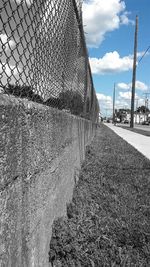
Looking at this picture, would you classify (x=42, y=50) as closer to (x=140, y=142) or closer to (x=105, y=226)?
(x=105, y=226)

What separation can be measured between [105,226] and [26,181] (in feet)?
5.82

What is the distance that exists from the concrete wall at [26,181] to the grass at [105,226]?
0.28 m

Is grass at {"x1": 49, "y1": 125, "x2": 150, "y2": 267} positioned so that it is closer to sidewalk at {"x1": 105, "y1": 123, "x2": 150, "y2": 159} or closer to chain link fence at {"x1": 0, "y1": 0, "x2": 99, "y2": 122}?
chain link fence at {"x1": 0, "y1": 0, "x2": 99, "y2": 122}

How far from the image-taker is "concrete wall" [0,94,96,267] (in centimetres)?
163

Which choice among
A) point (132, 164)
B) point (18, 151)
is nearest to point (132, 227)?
point (18, 151)

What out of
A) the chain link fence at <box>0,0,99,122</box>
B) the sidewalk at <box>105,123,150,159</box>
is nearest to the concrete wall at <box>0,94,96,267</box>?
the chain link fence at <box>0,0,99,122</box>

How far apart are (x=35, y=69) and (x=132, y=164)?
5290mm

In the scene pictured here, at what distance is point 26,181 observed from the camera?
6.51ft

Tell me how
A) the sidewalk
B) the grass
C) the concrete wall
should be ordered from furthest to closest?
1. the sidewalk
2. the grass
3. the concrete wall

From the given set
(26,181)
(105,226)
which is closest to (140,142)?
(105,226)

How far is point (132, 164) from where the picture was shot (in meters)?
7.68

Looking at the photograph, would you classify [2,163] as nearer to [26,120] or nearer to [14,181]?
[14,181]

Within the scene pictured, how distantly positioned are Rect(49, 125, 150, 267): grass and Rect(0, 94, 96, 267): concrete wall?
28 centimetres

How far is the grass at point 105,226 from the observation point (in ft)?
9.36
